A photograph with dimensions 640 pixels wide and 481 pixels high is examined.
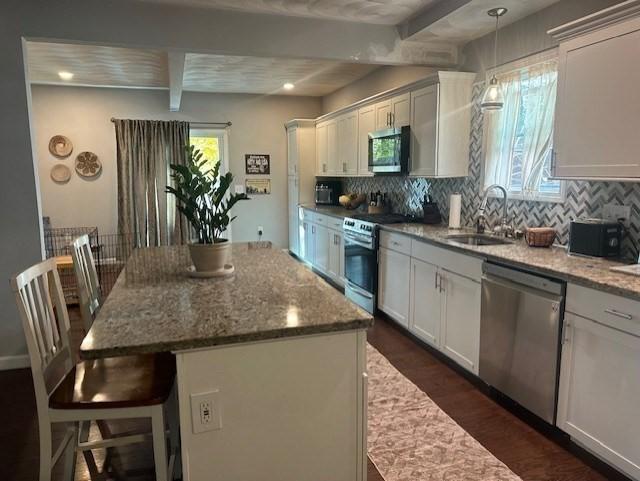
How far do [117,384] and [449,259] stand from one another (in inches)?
87.3

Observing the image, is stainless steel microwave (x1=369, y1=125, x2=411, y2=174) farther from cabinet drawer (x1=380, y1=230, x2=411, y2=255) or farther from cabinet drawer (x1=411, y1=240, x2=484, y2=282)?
cabinet drawer (x1=411, y1=240, x2=484, y2=282)

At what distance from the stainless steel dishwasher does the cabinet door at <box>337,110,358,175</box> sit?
117 inches

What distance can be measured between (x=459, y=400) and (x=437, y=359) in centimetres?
62

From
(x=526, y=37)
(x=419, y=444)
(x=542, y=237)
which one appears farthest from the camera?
(x=526, y=37)

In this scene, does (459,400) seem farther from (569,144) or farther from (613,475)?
(569,144)

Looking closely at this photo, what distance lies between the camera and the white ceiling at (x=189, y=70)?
458 centimetres

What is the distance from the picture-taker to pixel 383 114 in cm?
462

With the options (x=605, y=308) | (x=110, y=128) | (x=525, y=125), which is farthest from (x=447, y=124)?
(x=110, y=128)

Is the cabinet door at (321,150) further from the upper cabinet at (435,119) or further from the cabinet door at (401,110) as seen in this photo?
the cabinet door at (401,110)

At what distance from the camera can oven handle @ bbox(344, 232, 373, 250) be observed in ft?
13.9

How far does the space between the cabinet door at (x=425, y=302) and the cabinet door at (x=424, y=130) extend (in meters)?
0.89

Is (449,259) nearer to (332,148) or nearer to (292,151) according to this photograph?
(332,148)

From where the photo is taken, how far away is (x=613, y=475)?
2092 mm

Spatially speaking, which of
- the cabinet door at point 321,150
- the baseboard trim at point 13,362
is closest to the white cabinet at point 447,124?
the cabinet door at point 321,150
